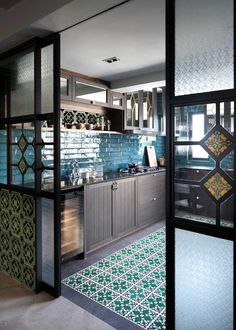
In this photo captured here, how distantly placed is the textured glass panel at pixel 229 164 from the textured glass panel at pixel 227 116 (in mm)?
124

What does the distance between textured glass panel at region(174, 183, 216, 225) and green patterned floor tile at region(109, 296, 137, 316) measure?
1.19 metres

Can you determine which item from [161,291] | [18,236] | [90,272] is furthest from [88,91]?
[161,291]

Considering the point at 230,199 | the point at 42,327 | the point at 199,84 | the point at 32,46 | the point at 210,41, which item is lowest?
the point at 42,327

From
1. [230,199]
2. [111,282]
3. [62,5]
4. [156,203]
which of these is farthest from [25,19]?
[156,203]

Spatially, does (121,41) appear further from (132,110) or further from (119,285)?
(119,285)

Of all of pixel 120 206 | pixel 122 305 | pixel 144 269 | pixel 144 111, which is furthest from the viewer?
pixel 144 111

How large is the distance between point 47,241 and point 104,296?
0.74 metres

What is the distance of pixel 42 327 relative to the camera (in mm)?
2043

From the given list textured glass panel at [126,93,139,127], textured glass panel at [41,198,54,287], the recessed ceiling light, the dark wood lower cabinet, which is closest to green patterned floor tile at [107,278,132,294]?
textured glass panel at [41,198,54,287]

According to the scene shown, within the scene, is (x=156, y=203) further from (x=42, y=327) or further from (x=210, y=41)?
(x=210, y=41)

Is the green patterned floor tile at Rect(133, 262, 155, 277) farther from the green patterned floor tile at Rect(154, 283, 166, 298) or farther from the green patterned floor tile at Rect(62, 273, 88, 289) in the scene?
the green patterned floor tile at Rect(62, 273, 88, 289)

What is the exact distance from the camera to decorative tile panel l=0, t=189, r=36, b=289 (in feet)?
8.50

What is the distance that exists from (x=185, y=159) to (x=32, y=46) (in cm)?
180

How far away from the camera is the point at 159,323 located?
2117 millimetres
